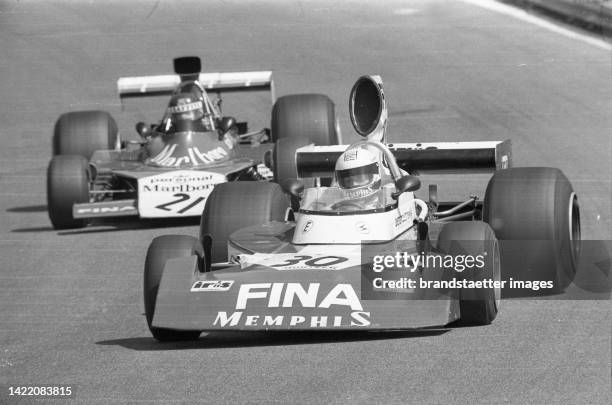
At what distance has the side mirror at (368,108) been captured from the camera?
12430mm

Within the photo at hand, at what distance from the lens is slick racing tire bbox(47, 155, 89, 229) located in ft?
51.5

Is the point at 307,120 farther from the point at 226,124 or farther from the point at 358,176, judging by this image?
the point at 358,176

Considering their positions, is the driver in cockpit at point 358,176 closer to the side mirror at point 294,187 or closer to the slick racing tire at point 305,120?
the side mirror at point 294,187

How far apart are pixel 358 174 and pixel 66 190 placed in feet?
18.6

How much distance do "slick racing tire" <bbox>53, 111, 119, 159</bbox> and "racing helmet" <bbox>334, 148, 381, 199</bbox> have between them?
7650 mm

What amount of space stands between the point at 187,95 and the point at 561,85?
932 cm

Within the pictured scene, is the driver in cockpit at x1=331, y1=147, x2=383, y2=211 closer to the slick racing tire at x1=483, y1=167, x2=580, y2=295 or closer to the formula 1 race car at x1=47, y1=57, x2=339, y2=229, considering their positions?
the slick racing tire at x1=483, y1=167, x2=580, y2=295

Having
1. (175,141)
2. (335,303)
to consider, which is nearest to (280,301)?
(335,303)

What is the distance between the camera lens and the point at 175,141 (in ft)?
55.0

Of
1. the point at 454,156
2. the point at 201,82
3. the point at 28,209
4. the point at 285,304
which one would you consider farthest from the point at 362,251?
the point at 201,82

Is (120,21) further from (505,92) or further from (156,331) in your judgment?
(156,331)

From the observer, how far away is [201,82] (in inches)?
727

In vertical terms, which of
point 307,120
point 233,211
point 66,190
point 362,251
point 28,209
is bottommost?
point 28,209

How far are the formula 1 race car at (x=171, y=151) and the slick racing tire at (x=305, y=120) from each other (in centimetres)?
1
